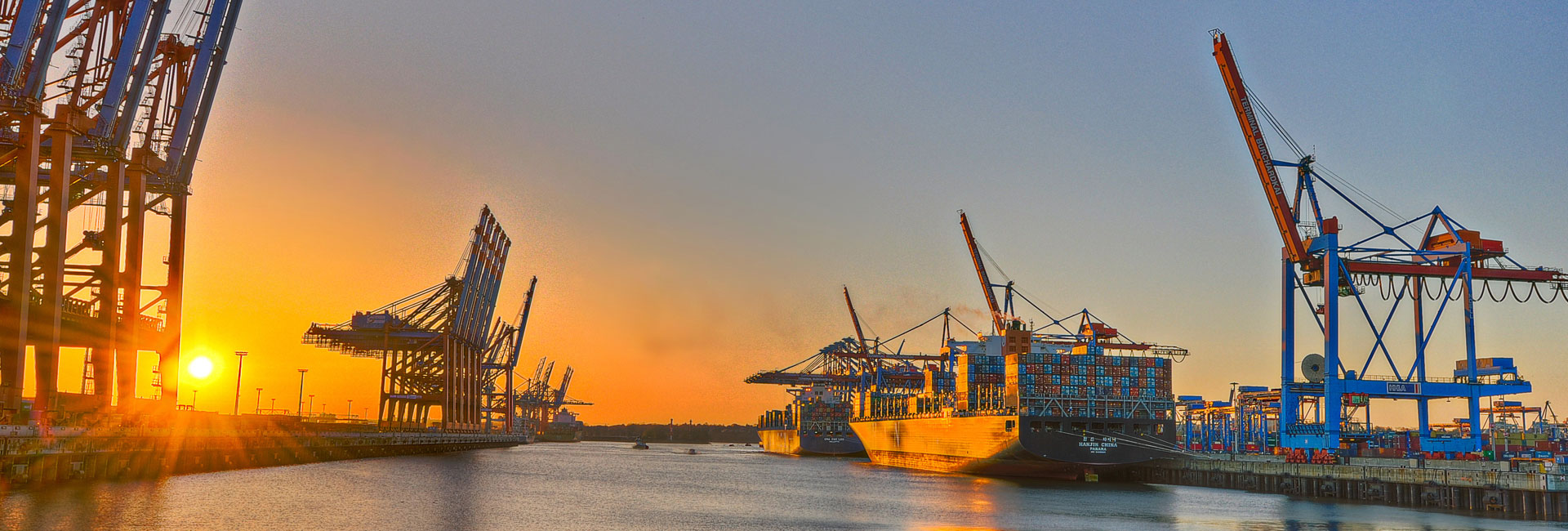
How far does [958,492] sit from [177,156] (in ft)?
150

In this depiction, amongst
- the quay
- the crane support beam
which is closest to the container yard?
the crane support beam

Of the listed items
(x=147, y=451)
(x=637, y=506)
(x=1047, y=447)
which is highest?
(x=147, y=451)

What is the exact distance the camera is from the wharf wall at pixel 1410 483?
43750mm

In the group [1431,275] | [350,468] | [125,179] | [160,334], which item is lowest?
[350,468]

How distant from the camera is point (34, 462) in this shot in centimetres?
4138

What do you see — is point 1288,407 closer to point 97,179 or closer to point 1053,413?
point 1053,413

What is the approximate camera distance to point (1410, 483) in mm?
50625

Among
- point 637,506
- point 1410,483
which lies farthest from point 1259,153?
point 637,506

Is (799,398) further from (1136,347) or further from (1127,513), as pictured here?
(1127,513)

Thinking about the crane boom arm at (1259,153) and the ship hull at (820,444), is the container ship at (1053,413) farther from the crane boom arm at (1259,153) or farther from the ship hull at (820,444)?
the ship hull at (820,444)

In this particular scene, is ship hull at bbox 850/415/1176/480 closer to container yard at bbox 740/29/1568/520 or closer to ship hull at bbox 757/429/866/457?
container yard at bbox 740/29/1568/520

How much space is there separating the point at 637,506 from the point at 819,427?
108 meters

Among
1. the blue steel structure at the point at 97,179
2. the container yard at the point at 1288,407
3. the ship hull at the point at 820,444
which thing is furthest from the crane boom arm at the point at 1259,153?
the ship hull at the point at 820,444

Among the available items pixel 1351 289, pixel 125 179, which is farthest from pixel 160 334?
pixel 1351 289
